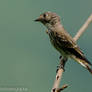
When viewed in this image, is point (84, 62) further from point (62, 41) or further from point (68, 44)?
point (62, 41)

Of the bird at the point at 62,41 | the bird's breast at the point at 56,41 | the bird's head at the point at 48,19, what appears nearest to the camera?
the bird's head at the point at 48,19

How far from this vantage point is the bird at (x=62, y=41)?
7245 mm

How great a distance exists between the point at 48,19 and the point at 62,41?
1.77m

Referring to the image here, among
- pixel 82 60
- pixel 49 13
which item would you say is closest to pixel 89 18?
pixel 49 13

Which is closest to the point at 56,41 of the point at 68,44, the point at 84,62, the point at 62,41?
the point at 62,41

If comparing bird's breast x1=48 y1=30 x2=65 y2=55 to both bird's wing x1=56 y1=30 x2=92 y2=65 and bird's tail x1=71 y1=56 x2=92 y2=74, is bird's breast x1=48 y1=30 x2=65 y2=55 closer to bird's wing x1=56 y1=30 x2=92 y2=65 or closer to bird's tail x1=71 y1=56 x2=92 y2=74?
bird's wing x1=56 y1=30 x2=92 y2=65

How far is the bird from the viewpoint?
724 cm

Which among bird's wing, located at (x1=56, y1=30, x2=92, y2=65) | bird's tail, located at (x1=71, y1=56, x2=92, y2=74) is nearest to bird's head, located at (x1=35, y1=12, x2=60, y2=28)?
bird's wing, located at (x1=56, y1=30, x2=92, y2=65)

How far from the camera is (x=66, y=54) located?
787cm

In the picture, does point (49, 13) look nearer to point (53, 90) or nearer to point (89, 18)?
point (89, 18)

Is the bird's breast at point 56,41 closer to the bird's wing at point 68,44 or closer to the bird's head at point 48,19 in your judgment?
the bird's wing at point 68,44

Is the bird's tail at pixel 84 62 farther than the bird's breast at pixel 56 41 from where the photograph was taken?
No

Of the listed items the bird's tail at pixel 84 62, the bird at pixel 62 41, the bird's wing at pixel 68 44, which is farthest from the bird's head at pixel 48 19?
the bird's tail at pixel 84 62

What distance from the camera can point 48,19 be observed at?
6887 mm
